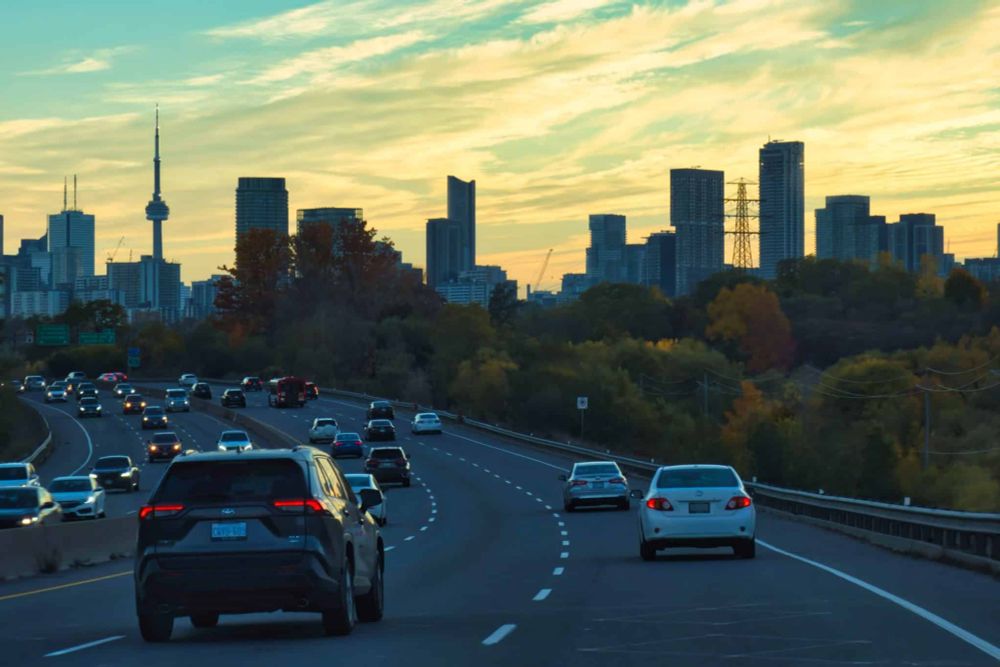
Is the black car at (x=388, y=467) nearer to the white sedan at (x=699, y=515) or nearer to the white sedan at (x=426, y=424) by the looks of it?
the white sedan at (x=426, y=424)

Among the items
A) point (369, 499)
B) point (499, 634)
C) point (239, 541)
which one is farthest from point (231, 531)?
point (369, 499)

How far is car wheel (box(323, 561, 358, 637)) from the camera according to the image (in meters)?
14.8

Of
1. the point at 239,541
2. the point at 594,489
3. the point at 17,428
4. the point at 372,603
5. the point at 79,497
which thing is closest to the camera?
the point at 239,541

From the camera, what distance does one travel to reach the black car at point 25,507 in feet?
115

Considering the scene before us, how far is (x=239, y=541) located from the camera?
1438 centimetres

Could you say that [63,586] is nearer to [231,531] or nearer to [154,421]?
[231,531]

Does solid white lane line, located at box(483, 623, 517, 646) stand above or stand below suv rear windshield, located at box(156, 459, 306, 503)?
below

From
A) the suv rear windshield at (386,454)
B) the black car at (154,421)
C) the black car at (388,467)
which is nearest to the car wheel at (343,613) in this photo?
the black car at (388,467)

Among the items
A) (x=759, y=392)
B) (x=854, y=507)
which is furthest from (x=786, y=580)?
(x=759, y=392)

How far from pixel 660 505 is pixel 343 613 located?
11.3 meters

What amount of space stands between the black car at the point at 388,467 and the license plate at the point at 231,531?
149 ft

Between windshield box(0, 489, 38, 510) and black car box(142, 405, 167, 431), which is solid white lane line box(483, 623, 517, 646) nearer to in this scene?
windshield box(0, 489, 38, 510)

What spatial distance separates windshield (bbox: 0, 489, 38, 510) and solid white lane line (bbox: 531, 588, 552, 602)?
18079 millimetres

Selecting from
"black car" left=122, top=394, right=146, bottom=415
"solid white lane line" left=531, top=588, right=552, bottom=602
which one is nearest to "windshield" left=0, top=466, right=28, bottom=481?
"solid white lane line" left=531, top=588, right=552, bottom=602
